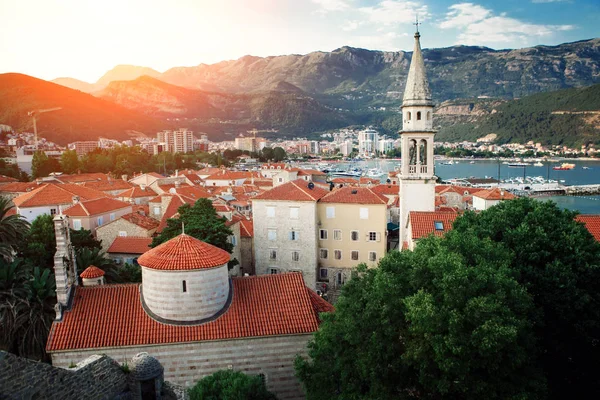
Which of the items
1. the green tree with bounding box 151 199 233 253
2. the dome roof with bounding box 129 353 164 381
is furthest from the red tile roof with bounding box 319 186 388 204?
the dome roof with bounding box 129 353 164 381

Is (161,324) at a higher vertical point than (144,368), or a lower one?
lower

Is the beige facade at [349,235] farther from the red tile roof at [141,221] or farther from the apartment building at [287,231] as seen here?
the red tile roof at [141,221]

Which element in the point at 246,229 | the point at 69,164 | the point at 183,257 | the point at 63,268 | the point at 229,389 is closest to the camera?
the point at 229,389

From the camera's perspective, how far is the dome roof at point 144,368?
1129 cm

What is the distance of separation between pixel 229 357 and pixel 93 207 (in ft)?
95.2

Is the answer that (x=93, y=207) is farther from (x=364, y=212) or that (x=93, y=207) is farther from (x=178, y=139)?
(x=178, y=139)

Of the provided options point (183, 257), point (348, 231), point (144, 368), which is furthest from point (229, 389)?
point (348, 231)

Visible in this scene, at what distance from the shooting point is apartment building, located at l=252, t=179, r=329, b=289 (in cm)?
3123

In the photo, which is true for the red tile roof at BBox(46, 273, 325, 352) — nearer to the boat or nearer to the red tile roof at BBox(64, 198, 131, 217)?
the red tile roof at BBox(64, 198, 131, 217)

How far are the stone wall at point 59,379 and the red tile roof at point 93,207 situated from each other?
29.1m

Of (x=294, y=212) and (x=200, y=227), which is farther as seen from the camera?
(x=294, y=212)

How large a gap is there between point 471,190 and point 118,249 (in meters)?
53.5

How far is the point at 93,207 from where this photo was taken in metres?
38.5

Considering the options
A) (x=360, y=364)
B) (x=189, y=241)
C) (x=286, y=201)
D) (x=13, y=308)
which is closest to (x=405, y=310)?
(x=360, y=364)
